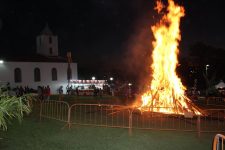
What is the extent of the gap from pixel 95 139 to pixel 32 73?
4777 centimetres

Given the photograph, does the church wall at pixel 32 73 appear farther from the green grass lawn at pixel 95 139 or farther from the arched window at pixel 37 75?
the green grass lawn at pixel 95 139

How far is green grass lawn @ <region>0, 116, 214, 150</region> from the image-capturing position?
10.4m

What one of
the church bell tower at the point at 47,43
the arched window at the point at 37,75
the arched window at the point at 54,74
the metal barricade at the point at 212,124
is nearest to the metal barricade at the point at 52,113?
the metal barricade at the point at 212,124

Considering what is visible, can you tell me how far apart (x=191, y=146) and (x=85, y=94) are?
3221 centimetres

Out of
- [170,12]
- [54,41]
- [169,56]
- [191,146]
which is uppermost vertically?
[54,41]

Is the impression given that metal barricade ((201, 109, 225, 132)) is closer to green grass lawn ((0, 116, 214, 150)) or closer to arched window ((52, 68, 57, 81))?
green grass lawn ((0, 116, 214, 150))

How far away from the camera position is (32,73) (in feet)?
187

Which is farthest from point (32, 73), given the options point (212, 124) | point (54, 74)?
point (212, 124)

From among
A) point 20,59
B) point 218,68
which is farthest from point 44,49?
point 218,68

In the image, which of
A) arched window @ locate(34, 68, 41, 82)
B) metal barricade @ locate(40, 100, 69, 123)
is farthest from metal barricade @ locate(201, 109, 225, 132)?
arched window @ locate(34, 68, 41, 82)

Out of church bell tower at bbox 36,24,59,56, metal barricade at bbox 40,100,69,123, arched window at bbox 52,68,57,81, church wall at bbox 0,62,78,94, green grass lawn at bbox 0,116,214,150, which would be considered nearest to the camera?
green grass lawn at bbox 0,116,214,150

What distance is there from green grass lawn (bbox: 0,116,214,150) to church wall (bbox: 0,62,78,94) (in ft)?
138

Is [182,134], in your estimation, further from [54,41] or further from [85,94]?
[54,41]

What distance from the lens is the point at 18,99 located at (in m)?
8.51
